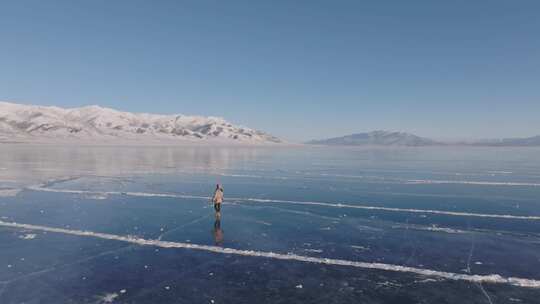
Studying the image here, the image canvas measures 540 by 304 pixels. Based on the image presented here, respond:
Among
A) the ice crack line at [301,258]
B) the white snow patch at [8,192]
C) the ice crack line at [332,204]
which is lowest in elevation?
the ice crack line at [301,258]

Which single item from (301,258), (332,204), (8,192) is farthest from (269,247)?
(8,192)

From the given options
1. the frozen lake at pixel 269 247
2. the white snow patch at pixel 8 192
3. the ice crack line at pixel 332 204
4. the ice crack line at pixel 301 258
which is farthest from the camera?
the white snow patch at pixel 8 192

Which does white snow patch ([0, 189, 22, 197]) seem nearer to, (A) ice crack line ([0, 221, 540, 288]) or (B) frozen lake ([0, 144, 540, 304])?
(B) frozen lake ([0, 144, 540, 304])

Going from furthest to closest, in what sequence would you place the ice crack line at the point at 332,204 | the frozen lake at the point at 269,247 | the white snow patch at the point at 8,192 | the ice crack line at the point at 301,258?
the white snow patch at the point at 8,192 < the ice crack line at the point at 332,204 < the ice crack line at the point at 301,258 < the frozen lake at the point at 269,247

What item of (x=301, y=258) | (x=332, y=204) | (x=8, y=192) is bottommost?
(x=301, y=258)

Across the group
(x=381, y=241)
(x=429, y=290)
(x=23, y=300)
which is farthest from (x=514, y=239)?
(x=23, y=300)

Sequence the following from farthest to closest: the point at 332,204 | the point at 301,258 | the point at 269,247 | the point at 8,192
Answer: the point at 8,192, the point at 332,204, the point at 269,247, the point at 301,258

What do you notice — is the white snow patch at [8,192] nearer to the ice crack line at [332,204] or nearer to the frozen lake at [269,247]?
the frozen lake at [269,247]

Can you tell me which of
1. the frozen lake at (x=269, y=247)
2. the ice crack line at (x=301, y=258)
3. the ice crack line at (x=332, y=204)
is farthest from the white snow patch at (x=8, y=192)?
the ice crack line at (x=301, y=258)

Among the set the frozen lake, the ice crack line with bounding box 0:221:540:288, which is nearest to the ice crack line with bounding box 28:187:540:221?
the frozen lake

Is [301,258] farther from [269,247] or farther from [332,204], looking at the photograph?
[332,204]

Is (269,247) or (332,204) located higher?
(332,204)

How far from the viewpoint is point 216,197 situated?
49.4ft

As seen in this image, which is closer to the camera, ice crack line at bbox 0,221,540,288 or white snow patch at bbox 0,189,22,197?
ice crack line at bbox 0,221,540,288
